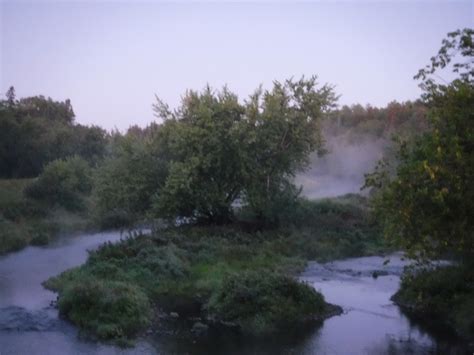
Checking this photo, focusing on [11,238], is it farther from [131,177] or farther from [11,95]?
[11,95]

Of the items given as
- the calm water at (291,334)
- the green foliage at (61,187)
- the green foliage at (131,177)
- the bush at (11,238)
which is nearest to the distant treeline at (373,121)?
the green foliage at (61,187)

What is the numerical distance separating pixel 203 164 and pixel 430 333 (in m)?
16.6

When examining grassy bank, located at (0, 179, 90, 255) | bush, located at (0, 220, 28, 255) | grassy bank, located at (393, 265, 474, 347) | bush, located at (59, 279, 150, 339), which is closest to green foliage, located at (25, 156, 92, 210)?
grassy bank, located at (0, 179, 90, 255)

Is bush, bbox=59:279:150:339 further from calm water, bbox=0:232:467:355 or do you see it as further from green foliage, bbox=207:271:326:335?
green foliage, bbox=207:271:326:335

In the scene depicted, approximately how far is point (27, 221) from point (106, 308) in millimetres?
24165

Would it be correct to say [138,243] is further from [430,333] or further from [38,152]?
[38,152]

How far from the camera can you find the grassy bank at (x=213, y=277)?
18.8 m

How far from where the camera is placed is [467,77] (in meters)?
18.2

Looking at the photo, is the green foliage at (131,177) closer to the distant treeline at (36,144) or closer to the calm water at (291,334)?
the calm water at (291,334)

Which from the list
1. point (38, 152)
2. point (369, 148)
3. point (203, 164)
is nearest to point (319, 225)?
point (203, 164)

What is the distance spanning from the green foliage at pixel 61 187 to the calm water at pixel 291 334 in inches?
828

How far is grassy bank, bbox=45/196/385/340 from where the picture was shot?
18.8 meters

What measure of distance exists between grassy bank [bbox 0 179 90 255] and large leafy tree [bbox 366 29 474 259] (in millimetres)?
23415

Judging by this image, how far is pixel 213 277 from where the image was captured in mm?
24516
